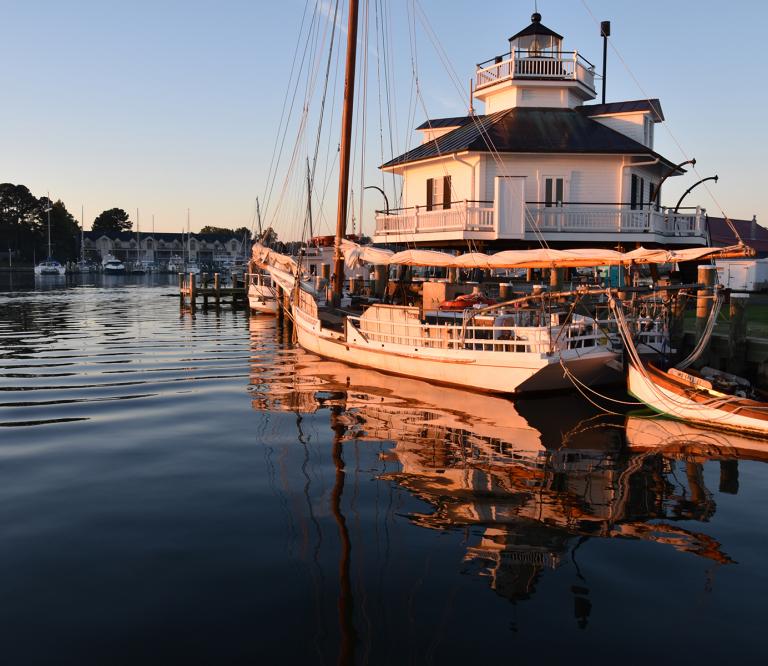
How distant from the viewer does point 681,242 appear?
31.5 m

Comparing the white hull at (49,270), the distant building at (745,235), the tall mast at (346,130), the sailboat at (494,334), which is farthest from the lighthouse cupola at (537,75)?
the white hull at (49,270)

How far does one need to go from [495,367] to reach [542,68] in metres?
21.1

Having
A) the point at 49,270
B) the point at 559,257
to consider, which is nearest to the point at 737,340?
the point at 559,257

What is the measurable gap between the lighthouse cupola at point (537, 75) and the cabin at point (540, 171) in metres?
0.05

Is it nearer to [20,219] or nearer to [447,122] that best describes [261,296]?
[447,122]

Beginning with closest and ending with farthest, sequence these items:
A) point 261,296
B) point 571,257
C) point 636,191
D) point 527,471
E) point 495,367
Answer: point 527,471
point 495,367
point 571,257
point 636,191
point 261,296

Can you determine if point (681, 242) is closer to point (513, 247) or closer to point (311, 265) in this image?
point (513, 247)

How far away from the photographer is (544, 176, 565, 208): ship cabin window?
30.2 meters

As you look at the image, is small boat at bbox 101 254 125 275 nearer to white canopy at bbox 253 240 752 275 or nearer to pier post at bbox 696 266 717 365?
white canopy at bbox 253 240 752 275

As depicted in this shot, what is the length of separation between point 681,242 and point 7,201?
161 metres

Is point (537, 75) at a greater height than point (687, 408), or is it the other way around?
point (537, 75)

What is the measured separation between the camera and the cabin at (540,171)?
29.0 metres

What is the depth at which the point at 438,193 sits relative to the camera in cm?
3259

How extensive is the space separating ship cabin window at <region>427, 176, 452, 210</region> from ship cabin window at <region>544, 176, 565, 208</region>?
4.51 meters
